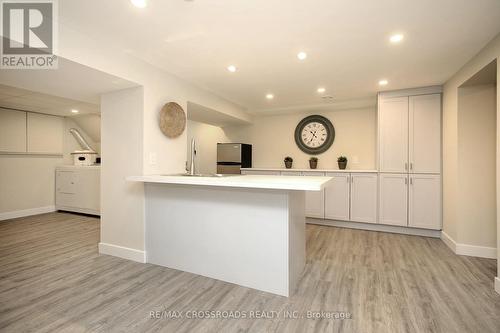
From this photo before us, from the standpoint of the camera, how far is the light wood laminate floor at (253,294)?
168 cm

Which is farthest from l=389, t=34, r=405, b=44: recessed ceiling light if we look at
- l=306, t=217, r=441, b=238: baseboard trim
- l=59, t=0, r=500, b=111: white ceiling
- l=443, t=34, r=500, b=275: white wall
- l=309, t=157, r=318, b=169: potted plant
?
l=306, t=217, r=441, b=238: baseboard trim

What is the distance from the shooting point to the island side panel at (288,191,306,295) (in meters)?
2.07

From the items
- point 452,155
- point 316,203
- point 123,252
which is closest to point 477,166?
point 452,155

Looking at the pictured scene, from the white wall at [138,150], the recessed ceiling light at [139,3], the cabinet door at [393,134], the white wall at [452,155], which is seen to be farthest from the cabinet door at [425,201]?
the recessed ceiling light at [139,3]

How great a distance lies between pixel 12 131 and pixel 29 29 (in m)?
4.18

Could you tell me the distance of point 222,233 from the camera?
232 cm

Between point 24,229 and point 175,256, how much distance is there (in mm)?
3329

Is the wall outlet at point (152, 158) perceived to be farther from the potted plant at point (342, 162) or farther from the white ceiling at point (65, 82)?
the potted plant at point (342, 162)

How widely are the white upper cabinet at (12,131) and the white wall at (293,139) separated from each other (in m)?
4.23

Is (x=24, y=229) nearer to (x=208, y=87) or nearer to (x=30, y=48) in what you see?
(x=30, y=48)

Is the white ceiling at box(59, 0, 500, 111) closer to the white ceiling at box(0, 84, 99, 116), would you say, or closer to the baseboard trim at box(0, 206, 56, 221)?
the white ceiling at box(0, 84, 99, 116)

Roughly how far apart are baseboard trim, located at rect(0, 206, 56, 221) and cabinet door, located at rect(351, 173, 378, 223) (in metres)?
6.45

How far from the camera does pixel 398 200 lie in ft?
12.6

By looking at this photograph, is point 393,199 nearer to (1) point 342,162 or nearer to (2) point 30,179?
(1) point 342,162
